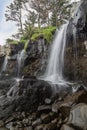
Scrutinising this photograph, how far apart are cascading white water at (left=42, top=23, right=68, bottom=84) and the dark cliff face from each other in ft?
1.50

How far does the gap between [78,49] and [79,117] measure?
8.76 metres

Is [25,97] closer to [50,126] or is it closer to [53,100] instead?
[53,100]

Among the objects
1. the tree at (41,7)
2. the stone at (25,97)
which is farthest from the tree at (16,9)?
the stone at (25,97)

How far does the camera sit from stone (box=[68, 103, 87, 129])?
7.32 metres

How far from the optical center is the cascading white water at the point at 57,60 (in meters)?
16.2

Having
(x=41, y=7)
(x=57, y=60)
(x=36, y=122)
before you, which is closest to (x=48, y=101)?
(x=36, y=122)

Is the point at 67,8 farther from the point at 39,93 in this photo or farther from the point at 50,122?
the point at 50,122

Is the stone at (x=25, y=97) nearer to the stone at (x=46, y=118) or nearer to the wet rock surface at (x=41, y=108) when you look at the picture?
the wet rock surface at (x=41, y=108)

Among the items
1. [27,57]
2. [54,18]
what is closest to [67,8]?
[54,18]

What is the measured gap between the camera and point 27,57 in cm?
1947

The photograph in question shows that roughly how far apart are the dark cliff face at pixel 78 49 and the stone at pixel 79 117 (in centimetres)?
694

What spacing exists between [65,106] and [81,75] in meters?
6.42

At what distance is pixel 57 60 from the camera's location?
666 inches

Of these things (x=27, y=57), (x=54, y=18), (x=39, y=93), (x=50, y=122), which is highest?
(x=54, y=18)
